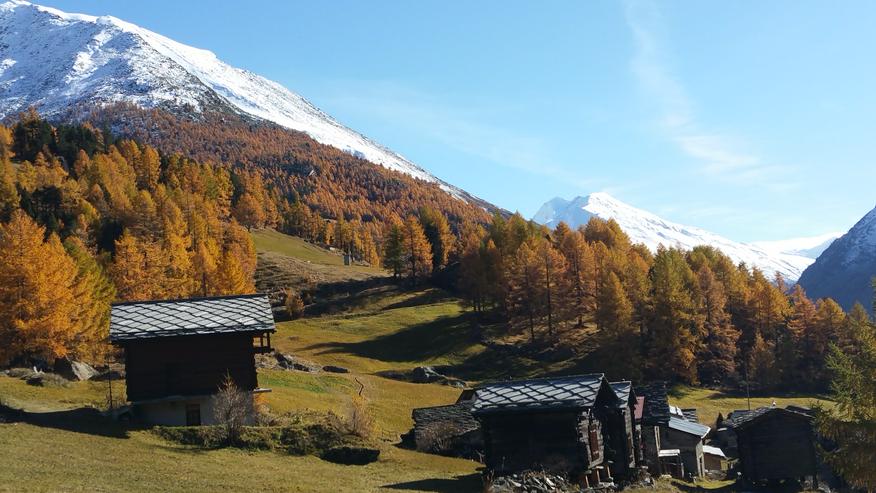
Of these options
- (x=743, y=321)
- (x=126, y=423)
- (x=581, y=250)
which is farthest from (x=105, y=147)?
(x=126, y=423)

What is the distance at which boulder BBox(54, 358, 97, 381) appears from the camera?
54156mm

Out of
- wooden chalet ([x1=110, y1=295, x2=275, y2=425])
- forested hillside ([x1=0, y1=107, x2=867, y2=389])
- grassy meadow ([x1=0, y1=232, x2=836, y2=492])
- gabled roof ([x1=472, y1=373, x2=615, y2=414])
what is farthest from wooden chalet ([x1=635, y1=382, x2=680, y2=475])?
forested hillside ([x1=0, y1=107, x2=867, y2=389])

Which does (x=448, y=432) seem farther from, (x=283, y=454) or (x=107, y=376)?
(x=107, y=376)

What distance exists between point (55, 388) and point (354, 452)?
70.1ft

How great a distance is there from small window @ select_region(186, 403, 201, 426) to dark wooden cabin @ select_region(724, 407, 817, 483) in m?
34.9

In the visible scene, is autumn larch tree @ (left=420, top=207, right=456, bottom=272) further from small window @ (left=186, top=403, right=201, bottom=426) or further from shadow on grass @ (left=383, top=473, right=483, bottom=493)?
shadow on grass @ (left=383, top=473, right=483, bottom=493)

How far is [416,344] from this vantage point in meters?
102

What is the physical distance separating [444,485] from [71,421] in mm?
18428

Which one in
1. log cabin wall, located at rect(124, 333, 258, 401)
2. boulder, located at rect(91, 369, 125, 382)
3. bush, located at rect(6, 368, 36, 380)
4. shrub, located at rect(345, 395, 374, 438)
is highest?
log cabin wall, located at rect(124, 333, 258, 401)

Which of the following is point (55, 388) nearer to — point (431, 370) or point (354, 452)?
point (354, 452)

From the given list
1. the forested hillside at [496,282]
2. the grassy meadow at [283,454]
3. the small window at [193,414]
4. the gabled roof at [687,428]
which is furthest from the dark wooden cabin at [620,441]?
the forested hillside at [496,282]

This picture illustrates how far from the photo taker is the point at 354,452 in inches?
1542

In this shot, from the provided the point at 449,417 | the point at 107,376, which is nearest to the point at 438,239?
the point at 107,376

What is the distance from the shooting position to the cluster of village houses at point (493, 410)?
38.5m
